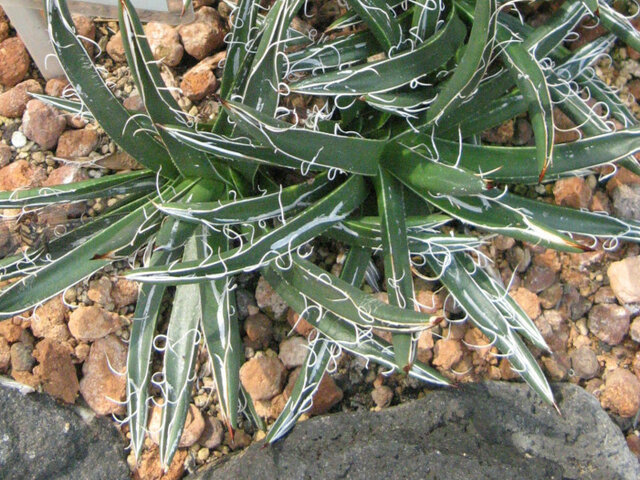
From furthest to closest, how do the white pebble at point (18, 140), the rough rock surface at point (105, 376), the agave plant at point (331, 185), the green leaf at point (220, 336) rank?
the white pebble at point (18, 140), the rough rock surface at point (105, 376), the green leaf at point (220, 336), the agave plant at point (331, 185)

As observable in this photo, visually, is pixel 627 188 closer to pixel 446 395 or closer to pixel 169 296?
pixel 446 395

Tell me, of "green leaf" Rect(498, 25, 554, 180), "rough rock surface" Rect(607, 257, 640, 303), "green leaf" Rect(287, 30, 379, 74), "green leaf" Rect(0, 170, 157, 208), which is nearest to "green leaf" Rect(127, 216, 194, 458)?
"green leaf" Rect(0, 170, 157, 208)

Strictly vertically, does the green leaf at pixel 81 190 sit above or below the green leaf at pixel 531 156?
above

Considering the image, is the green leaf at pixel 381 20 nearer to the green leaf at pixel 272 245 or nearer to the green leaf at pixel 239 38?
the green leaf at pixel 239 38

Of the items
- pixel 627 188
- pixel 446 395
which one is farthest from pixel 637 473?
pixel 627 188

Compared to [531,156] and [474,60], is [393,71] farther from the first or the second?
[531,156]

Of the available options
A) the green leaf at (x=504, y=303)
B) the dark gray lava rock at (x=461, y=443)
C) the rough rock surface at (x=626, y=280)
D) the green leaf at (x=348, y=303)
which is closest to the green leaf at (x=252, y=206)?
the green leaf at (x=348, y=303)
